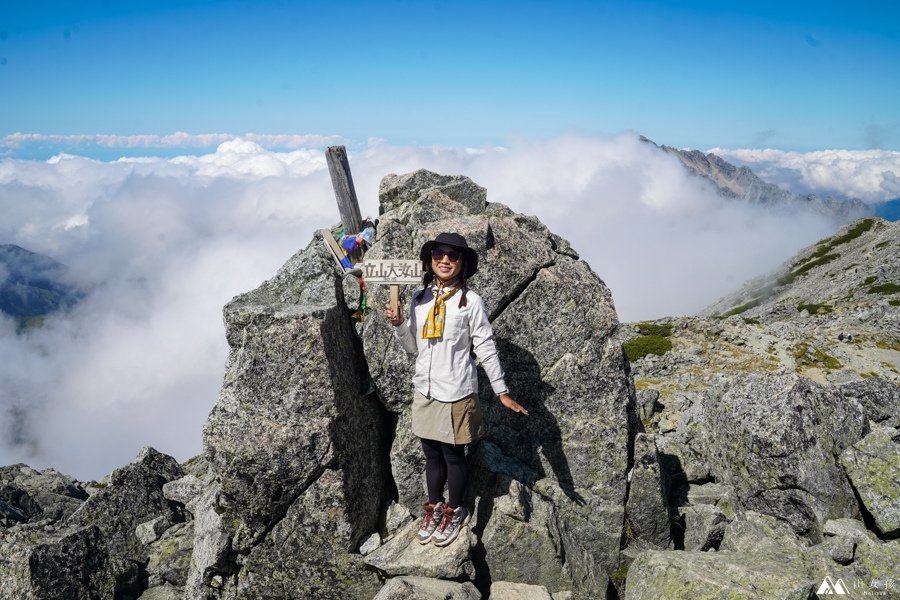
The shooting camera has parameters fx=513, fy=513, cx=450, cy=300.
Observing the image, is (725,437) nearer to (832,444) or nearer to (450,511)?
(832,444)

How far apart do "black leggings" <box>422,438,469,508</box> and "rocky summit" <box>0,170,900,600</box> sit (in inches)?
44.1

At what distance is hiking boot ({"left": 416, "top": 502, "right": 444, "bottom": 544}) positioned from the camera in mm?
10688

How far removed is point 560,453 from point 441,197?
7.25m

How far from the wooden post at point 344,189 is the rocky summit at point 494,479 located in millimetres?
1126

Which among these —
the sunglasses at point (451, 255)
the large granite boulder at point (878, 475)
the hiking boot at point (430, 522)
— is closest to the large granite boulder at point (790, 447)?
the large granite boulder at point (878, 475)

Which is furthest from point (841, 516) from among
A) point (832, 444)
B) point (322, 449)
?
point (322, 449)

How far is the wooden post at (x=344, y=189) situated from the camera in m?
14.1

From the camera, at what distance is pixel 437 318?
973 cm

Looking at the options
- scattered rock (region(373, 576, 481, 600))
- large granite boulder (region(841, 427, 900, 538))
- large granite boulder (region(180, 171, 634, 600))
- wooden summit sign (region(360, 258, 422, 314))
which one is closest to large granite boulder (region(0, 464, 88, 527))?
large granite boulder (region(180, 171, 634, 600))

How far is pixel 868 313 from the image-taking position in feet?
204

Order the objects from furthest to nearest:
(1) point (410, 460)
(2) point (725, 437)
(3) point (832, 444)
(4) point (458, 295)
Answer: (2) point (725, 437), (3) point (832, 444), (1) point (410, 460), (4) point (458, 295)

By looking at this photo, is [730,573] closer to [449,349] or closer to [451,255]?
[449,349]

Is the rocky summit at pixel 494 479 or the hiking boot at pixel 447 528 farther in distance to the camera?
the rocky summit at pixel 494 479

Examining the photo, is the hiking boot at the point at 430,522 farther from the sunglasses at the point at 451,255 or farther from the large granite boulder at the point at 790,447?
the large granite boulder at the point at 790,447
